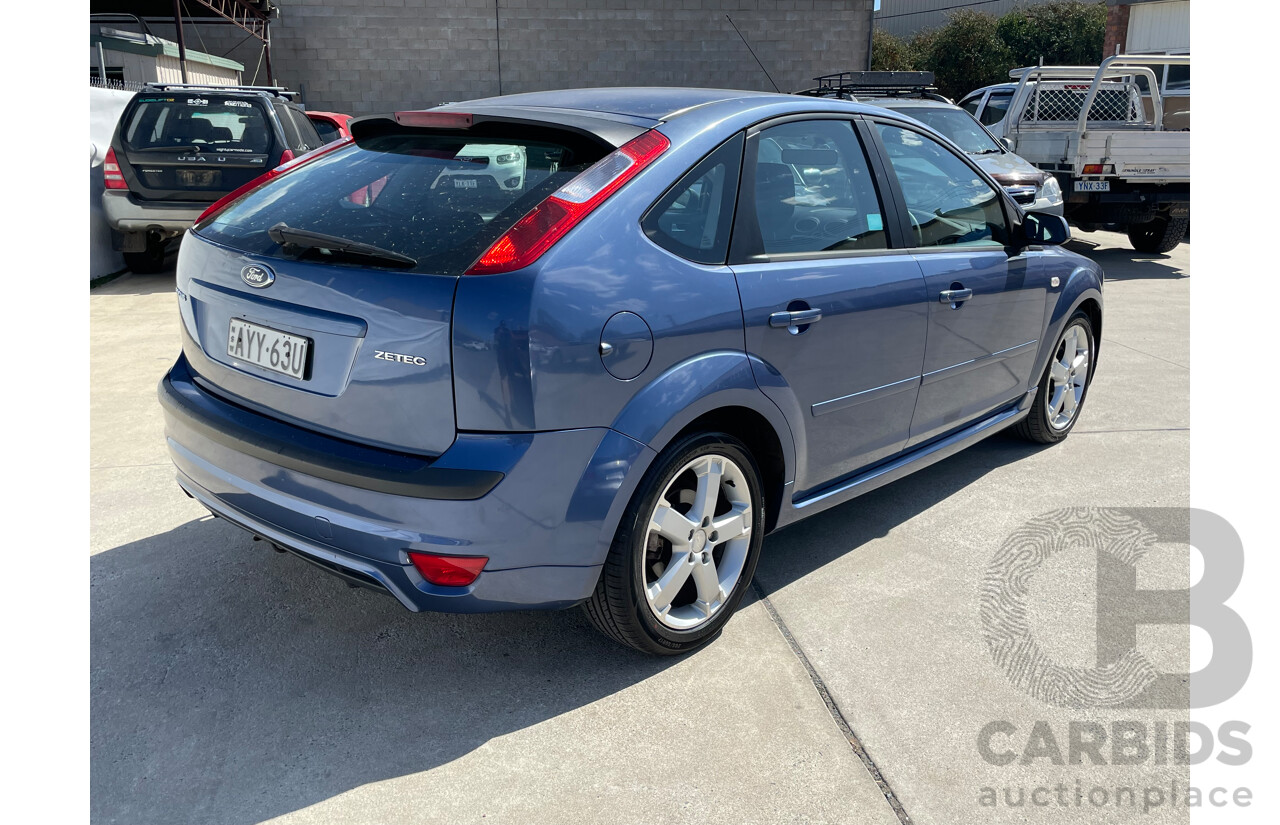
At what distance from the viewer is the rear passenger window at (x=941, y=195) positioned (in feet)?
12.2

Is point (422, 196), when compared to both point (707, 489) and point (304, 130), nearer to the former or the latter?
point (707, 489)

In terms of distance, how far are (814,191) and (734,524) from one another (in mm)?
1175

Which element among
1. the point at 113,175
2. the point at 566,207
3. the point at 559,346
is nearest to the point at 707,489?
the point at 559,346

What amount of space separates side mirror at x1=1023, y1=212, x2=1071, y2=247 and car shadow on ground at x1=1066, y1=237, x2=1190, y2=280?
6.39m

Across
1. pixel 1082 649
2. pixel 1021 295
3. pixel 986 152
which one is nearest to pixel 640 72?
pixel 986 152

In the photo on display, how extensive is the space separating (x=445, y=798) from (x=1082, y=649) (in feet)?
6.78

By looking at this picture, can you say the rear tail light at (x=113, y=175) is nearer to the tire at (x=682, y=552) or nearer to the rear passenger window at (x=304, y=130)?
the rear passenger window at (x=304, y=130)

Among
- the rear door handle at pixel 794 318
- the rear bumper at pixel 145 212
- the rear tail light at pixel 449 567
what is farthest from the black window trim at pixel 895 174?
the rear bumper at pixel 145 212

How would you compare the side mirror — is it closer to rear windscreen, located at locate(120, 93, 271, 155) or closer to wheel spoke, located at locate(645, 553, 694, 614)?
wheel spoke, located at locate(645, 553, 694, 614)

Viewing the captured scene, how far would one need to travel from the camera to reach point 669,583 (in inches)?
115

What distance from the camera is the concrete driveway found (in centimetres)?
244

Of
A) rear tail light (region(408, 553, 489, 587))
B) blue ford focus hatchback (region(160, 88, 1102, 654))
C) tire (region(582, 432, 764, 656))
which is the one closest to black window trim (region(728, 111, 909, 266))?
blue ford focus hatchback (region(160, 88, 1102, 654))

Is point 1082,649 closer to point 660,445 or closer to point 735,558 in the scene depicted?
point 735,558

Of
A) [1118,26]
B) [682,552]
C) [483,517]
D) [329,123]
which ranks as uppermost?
[1118,26]
